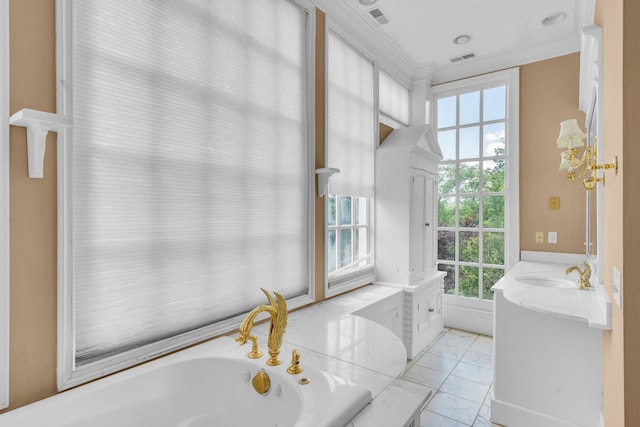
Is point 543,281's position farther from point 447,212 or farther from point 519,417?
point 447,212

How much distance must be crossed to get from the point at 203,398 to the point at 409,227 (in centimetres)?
211

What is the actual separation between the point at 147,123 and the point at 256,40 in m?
0.90

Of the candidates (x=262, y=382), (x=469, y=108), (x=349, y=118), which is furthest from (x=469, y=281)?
(x=262, y=382)

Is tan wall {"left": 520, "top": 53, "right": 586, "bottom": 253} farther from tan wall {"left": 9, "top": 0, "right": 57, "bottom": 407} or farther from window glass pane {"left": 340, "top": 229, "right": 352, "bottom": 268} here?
tan wall {"left": 9, "top": 0, "right": 57, "bottom": 407}

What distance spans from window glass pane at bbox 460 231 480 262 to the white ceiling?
5.75 feet

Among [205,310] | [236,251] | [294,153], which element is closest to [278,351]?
[205,310]

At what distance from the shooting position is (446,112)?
3.97 meters

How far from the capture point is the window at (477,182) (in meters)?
3.54

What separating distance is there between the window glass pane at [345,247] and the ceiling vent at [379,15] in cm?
174

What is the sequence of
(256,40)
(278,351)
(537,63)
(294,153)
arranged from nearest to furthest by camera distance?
1. (278,351)
2. (256,40)
3. (294,153)
4. (537,63)

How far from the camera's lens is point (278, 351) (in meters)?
1.41

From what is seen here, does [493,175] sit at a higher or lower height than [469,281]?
higher

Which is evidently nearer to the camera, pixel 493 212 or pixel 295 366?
pixel 295 366

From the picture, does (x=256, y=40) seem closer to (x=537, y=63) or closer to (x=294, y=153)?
(x=294, y=153)
